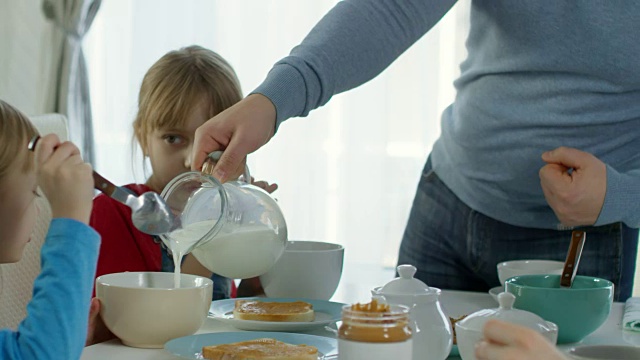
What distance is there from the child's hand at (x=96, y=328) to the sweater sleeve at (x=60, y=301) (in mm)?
104

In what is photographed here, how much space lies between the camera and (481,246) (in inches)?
59.8

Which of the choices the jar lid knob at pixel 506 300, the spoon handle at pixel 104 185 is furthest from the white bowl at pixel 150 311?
the jar lid knob at pixel 506 300

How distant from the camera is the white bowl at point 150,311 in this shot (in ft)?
3.51

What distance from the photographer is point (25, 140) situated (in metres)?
1.20

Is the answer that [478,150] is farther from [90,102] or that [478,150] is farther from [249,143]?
[90,102]

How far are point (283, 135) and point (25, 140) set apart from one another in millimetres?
2384

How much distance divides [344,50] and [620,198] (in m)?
0.47

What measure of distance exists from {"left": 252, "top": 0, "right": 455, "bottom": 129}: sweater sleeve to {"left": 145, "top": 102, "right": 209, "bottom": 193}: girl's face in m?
0.40

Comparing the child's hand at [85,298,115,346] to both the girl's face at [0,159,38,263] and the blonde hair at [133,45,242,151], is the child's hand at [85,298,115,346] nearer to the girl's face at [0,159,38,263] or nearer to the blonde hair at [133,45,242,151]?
the girl's face at [0,159,38,263]

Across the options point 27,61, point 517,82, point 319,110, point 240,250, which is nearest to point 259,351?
point 240,250

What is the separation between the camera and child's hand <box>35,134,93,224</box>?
101 centimetres

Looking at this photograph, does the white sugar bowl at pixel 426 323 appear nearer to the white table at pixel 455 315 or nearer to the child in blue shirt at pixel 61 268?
the white table at pixel 455 315

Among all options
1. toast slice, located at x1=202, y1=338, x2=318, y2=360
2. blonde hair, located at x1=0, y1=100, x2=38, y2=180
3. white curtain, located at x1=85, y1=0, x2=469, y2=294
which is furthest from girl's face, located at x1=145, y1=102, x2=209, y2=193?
white curtain, located at x1=85, y1=0, x2=469, y2=294

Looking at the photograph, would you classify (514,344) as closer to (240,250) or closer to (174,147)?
(240,250)
